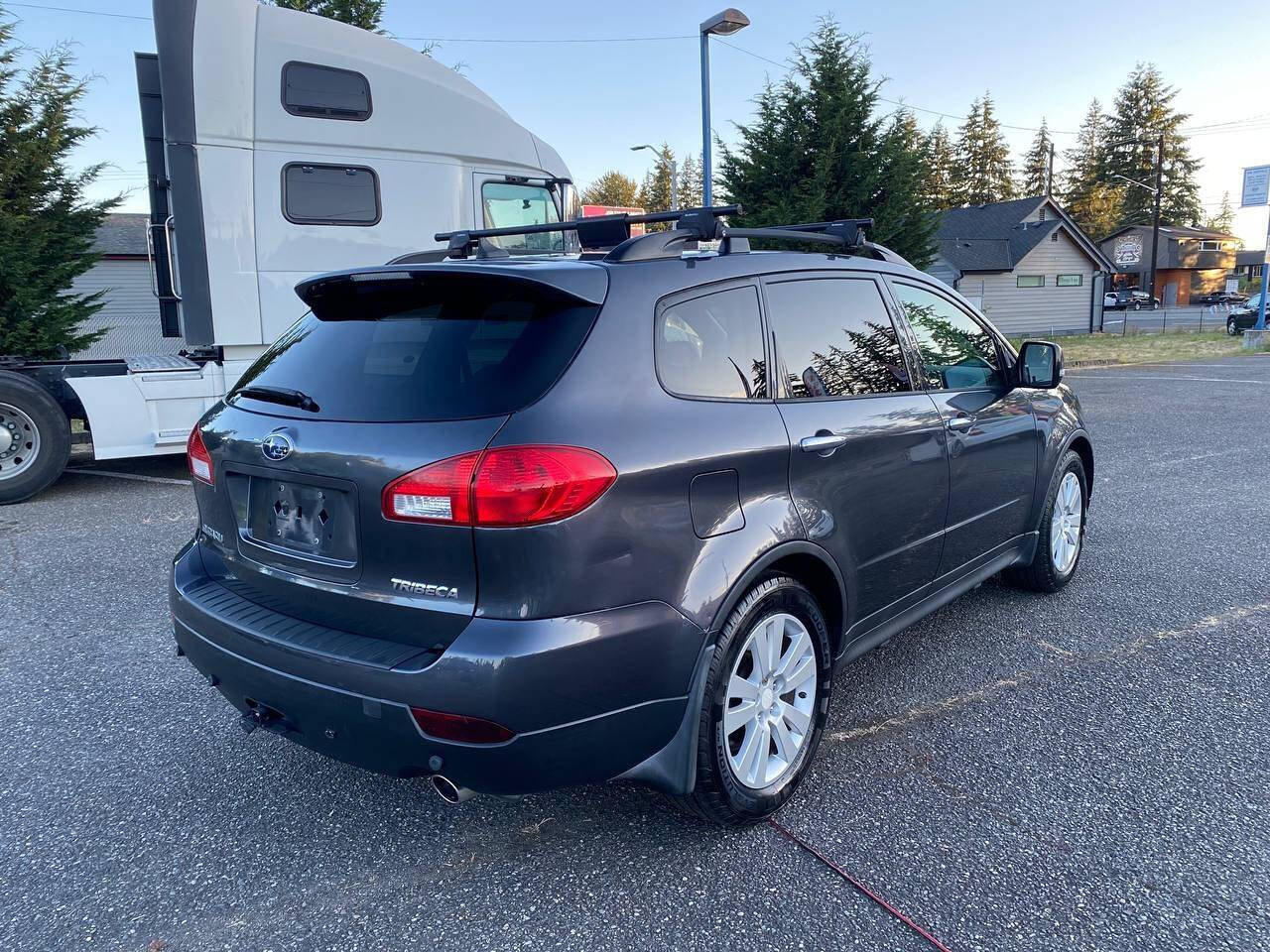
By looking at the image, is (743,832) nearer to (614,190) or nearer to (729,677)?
(729,677)

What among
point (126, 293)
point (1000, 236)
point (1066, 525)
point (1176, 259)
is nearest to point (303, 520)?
point (1066, 525)

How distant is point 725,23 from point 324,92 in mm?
7420

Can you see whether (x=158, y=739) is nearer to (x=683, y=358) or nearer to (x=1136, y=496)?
(x=683, y=358)

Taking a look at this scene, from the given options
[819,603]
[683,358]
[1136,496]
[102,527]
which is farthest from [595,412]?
[1136,496]

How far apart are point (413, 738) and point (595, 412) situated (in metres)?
0.94

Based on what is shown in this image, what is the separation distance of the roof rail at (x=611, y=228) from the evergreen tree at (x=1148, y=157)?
84474 millimetres

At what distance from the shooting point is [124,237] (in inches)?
1125

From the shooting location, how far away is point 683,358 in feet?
8.55

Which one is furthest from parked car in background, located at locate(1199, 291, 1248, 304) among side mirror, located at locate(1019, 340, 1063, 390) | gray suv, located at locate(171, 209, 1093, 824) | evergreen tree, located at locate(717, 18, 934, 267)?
gray suv, located at locate(171, 209, 1093, 824)

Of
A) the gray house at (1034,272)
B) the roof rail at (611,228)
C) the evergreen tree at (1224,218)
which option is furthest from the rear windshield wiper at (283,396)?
the evergreen tree at (1224,218)

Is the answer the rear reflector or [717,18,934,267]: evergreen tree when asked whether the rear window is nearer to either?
the rear reflector

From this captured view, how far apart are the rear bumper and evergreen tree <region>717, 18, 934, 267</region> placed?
15108 millimetres

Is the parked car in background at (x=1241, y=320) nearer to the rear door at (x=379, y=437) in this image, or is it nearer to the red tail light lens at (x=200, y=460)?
the rear door at (x=379, y=437)

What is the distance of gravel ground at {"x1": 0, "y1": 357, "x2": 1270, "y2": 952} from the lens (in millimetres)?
2338
